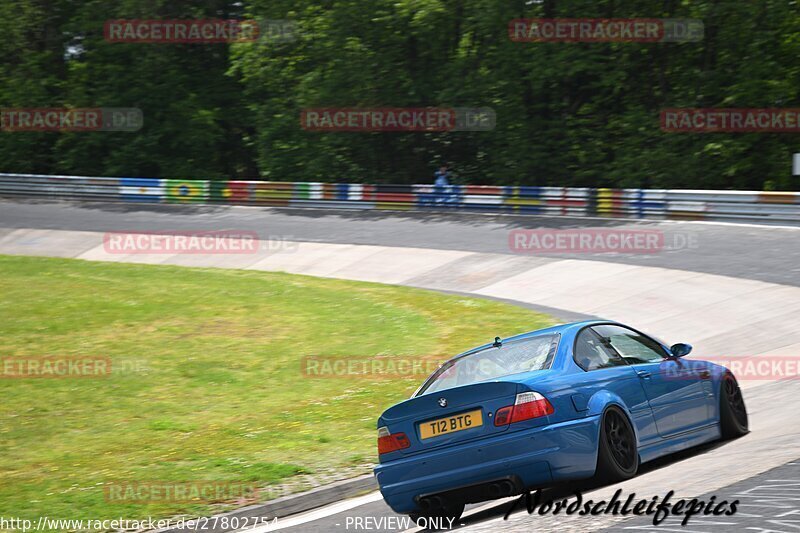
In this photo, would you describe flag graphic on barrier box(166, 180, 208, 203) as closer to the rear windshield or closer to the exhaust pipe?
the rear windshield

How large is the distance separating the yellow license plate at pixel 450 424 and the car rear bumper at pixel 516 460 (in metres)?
0.11

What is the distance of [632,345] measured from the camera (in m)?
8.05

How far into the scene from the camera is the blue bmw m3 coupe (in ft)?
21.7

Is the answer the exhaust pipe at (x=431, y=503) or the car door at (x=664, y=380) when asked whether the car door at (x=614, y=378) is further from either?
the exhaust pipe at (x=431, y=503)

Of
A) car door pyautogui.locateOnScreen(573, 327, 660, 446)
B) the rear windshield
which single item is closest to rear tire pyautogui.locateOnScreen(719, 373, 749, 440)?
car door pyautogui.locateOnScreen(573, 327, 660, 446)

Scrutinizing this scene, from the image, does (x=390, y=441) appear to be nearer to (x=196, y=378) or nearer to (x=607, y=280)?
(x=196, y=378)

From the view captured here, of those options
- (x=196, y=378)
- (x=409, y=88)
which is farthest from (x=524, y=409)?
(x=409, y=88)

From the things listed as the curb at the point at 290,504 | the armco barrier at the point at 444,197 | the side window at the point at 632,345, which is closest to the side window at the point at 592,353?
the side window at the point at 632,345

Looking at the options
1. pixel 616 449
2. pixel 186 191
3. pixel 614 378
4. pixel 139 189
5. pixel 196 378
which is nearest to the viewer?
pixel 616 449

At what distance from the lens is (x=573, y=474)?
21.7ft

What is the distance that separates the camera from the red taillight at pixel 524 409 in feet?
21.7

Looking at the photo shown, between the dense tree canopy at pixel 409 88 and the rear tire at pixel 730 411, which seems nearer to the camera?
the rear tire at pixel 730 411

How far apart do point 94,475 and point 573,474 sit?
4881 millimetres

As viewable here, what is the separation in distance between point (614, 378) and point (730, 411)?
1705mm
